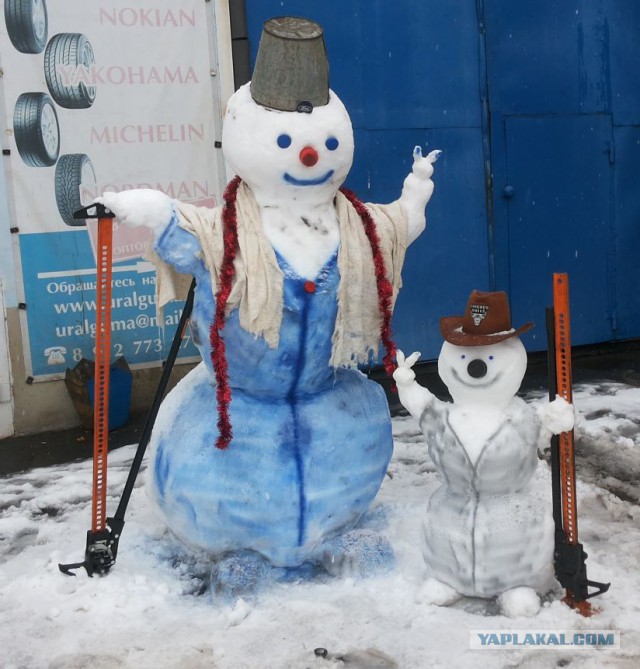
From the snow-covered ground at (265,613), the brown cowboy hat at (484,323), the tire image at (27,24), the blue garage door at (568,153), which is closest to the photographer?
the snow-covered ground at (265,613)

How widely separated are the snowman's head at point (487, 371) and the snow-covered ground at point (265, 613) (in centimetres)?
27

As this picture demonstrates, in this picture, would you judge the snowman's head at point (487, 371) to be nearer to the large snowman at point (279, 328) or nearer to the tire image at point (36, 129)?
the large snowman at point (279, 328)

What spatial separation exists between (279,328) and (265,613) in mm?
906

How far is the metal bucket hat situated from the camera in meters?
2.74

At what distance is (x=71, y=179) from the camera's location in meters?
4.94

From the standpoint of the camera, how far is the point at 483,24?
5.65 metres

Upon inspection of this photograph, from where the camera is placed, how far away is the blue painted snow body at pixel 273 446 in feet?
9.18

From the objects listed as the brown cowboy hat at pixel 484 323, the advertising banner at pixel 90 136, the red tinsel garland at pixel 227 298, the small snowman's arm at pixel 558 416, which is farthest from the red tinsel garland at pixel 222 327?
the advertising banner at pixel 90 136

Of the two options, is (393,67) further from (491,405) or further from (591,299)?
(491,405)

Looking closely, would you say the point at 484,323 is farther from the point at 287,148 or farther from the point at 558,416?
the point at 287,148

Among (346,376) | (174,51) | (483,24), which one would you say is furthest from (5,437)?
(483,24)

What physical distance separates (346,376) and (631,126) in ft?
13.8

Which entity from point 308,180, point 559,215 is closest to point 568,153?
point 559,215

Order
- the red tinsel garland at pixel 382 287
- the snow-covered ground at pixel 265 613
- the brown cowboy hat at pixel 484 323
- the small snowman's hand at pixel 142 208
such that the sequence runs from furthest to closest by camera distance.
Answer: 1. the red tinsel garland at pixel 382 287
2. the small snowman's hand at pixel 142 208
3. the brown cowboy hat at pixel 484 323
4. the snow-covered ground at pixel 265 613
